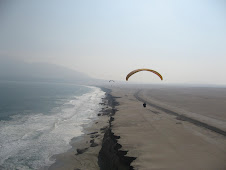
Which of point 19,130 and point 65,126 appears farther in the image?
point 65,126

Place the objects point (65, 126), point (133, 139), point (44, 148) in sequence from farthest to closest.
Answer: point (65, 126)
point (44, 148)
point (133, 139)

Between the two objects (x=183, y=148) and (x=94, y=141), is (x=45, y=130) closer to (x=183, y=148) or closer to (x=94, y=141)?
Result: (x=94, y=141)

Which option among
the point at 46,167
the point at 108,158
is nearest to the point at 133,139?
the point at 108,158

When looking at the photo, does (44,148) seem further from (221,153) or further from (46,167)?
(221,153)

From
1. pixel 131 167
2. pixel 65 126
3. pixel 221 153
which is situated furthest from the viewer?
pixel 65 126

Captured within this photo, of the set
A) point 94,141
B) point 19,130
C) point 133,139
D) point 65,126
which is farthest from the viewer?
point 65,126

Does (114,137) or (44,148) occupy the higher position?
(114,137)

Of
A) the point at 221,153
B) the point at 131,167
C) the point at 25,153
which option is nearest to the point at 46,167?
the point at 25,153

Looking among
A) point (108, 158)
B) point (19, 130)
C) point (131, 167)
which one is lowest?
point (19, 130)

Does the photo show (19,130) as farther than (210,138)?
Yes
